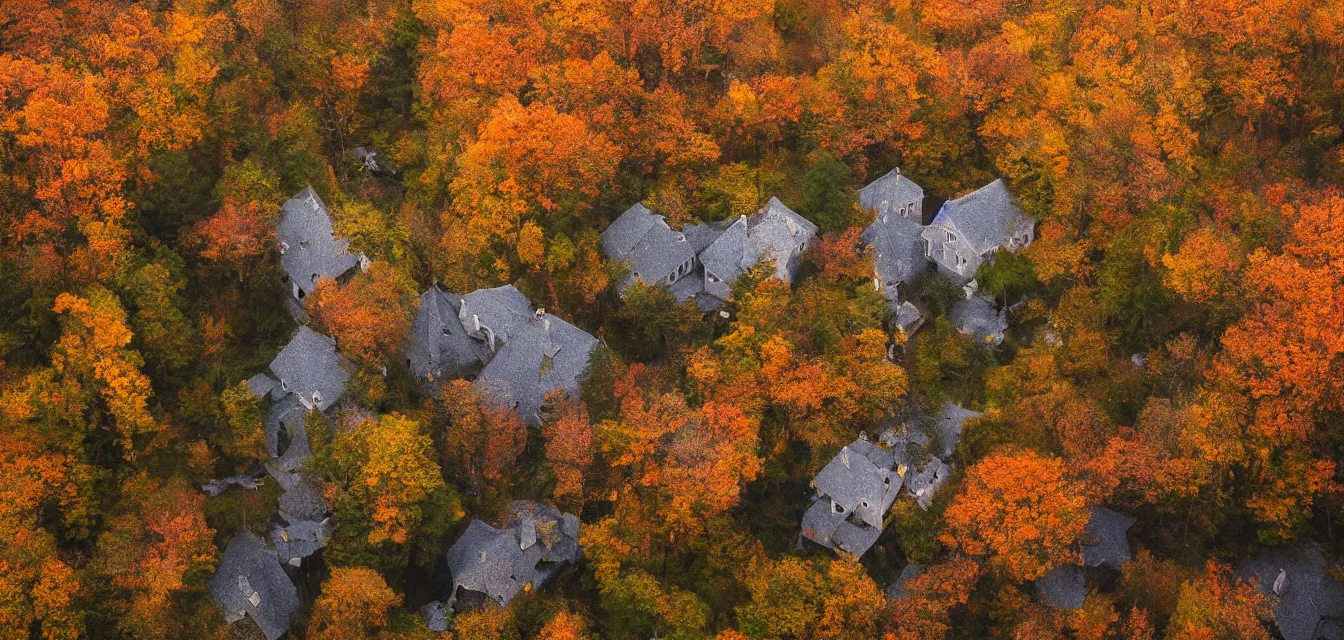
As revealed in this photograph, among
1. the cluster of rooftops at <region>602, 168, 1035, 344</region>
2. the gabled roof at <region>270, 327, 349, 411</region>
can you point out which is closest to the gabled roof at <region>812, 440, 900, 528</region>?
the cluster of rooftops at <region>602, 168, 1035, 344</region>

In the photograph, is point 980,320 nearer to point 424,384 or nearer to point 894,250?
point 894,250

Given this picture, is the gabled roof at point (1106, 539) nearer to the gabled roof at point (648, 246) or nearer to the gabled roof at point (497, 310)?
the gabled roof at point (648, 246)

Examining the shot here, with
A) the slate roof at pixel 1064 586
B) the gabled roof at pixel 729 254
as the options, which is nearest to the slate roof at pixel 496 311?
the gabled roof at pixel 729 254

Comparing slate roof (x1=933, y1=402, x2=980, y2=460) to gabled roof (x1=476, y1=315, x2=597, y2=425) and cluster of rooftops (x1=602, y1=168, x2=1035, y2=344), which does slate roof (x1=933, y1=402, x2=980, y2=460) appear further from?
gabled roof (x1=476, y1=315, x2=597, y2=425)

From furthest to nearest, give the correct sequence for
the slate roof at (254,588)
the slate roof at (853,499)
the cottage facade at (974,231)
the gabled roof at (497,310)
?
the cottage facade at (974,231)
the gabled roof at (497,310)
the slate roof at (853,499)
the slate roof at (254,588)

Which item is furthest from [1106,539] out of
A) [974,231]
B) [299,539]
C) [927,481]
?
[299,539]
